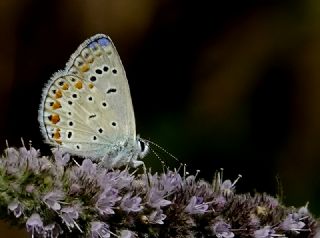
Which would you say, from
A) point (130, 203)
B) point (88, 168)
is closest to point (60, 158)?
point (88, 168)

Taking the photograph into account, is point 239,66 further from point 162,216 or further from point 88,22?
point 162,216

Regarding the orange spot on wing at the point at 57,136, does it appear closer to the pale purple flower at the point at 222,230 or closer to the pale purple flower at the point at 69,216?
the pale purple flower at the point at 69,216

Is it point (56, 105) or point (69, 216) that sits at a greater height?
point (56, 105)

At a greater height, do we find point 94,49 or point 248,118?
point 94,49

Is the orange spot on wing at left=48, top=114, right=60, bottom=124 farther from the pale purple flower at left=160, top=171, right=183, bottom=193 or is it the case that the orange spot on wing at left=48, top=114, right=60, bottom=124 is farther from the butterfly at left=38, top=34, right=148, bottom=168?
the pale purple flower at left=160, top=171, right=183, bottom=193

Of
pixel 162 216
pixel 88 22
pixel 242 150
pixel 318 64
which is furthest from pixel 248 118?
pixel 162 216

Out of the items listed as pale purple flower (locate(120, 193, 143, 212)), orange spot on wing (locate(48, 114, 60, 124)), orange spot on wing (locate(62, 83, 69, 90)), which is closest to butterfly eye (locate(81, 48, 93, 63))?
orange spot on wing (locate(62, 83, 69, 90))

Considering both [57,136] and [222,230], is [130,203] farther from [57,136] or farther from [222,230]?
[57,136]
